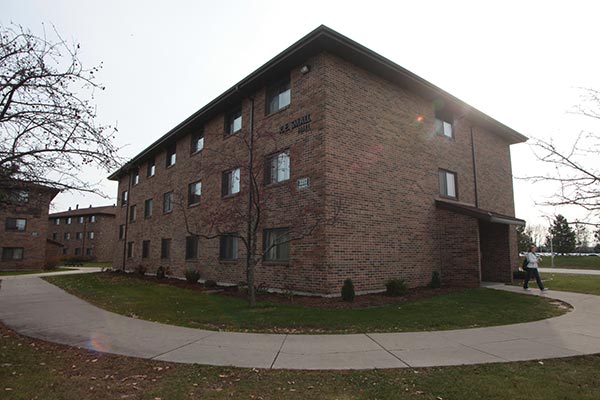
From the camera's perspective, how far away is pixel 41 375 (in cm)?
Answer: 441

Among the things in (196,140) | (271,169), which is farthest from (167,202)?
(271,169)

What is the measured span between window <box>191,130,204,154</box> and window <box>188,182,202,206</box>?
74.1 inches

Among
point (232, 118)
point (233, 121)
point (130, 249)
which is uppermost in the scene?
point (232, 118)

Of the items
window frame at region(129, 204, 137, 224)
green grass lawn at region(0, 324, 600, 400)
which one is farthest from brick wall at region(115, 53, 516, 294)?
window frame at region(129, 204, 137, 224)

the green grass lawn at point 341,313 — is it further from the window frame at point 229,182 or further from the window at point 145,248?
the window at point 145,248

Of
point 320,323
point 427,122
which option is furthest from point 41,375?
point 427,122

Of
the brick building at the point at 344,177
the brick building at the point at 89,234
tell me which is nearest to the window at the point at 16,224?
the brick building at the point at 89,234

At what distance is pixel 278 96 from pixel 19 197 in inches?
371

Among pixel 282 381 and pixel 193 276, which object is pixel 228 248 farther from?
pixel 282 381

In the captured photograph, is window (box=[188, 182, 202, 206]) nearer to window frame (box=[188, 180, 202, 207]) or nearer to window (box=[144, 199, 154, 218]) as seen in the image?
window frame (box=[188, 180, 202, 207])

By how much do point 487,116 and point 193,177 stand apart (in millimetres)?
15651

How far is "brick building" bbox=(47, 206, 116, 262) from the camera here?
58.5 metres

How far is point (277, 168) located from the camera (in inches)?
531

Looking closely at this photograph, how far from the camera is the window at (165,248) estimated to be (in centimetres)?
2109
